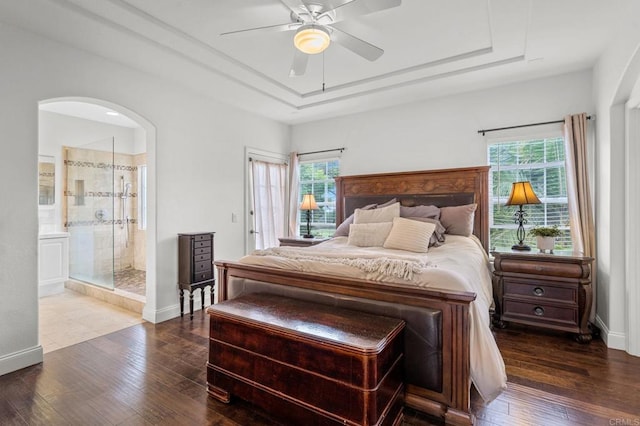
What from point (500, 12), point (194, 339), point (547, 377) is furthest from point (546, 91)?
point (194, 339)

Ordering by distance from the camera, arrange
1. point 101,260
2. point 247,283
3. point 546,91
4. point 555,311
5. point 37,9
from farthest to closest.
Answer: point 101,260, point 546,91, point 555,311, point 247,283, point 37,9

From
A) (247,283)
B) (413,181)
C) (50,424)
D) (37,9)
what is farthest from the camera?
(413,181)

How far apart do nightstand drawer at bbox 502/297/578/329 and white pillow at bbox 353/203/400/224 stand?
1.45 meters

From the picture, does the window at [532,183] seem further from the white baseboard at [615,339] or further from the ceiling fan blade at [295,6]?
the ceiling fan blade at [295,6]

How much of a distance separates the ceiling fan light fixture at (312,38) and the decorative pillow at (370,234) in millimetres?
1876

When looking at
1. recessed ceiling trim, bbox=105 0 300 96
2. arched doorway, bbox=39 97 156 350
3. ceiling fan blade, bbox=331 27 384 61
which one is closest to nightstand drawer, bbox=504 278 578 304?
ceiling fan blade, bbox=331 27 384 61

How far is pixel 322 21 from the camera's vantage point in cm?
227

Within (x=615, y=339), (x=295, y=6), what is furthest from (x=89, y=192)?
(x=615, y=339)

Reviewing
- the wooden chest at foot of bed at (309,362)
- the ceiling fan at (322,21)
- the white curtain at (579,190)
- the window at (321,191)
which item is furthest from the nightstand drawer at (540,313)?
the ceiling fan at (322,21)

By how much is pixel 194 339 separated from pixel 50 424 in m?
1.26

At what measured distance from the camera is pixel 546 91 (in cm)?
349

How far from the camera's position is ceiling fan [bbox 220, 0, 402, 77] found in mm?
1920

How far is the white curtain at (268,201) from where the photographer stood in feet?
15.8

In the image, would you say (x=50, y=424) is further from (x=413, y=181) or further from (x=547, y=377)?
(x=413, y=181)
